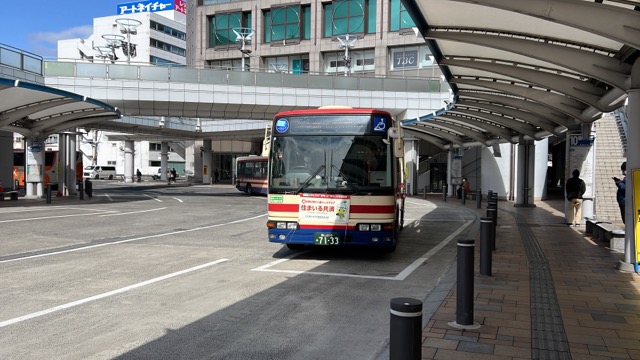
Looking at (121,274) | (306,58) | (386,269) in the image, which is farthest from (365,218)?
(306,58)

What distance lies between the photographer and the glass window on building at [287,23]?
54.4 metres

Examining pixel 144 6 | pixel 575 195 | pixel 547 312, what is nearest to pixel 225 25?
pixel 575 195

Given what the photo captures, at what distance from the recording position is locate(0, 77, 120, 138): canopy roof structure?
19656 millimetres

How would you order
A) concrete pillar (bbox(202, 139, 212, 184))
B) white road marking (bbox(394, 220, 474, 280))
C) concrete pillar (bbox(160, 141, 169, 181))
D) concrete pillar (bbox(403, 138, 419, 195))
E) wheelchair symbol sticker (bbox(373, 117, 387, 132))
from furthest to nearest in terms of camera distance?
concrete pillar (bbox(160, 141, 169, 181))
concrete pillar (bbox(202, 139, 212, 184))
concrete pillar (bbox(403, 138, 419, 195))
wheelchair symbol sticker (bbox(373, 117, 387, 132))
white road marking (bbox(394, 220, 474, 280))

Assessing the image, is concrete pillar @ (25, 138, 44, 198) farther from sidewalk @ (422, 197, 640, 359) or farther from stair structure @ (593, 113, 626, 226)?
stair structure @ (593, 113, 626, 226)

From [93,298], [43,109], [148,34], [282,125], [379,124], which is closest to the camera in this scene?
[93,298]

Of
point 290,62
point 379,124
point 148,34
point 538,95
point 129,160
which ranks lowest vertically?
point 129,160

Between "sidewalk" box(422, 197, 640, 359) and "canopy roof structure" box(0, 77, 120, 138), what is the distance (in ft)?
56.2

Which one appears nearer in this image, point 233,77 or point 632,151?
point 632,151

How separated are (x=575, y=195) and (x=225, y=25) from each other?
1938 inches

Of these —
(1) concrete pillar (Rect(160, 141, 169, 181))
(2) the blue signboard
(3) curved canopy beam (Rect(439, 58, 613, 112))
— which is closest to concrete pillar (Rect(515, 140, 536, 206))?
(3) curved canopy beam (Rect(439, 58, 613, 112))

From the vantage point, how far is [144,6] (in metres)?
108

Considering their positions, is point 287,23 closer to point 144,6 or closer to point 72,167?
point 72,167

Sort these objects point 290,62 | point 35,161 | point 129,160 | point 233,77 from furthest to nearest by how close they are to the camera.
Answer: point 129,160
point 290,62
point 233,77
point 35,161
